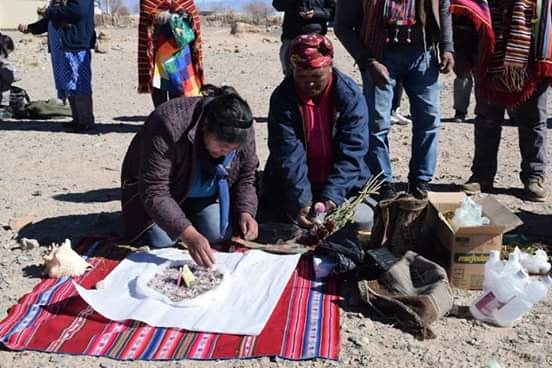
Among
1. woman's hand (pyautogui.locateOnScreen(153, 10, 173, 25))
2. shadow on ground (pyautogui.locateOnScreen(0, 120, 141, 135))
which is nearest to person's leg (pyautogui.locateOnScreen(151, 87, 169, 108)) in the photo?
woman's hand (pyautogui.locateOnScreen(153, 10, 173, 25))

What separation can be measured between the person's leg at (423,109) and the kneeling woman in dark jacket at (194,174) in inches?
51.4

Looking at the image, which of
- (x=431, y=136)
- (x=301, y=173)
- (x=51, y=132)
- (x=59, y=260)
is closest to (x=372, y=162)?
(x=431, y=136)

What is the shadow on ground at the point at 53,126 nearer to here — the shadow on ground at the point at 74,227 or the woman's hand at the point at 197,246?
the shadow on ground at the point at 74,227

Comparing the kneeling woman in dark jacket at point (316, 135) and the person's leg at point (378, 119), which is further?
the person's leg at point (378, 119)

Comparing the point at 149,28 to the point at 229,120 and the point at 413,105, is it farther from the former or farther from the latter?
the point at 229,120

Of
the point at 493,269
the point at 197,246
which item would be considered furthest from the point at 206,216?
the point at 493,269

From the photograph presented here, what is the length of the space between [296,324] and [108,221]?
183cm

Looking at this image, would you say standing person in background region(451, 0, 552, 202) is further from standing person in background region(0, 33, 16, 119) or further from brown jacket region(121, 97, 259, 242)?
standing person in background region(0, 33, 16, 119)

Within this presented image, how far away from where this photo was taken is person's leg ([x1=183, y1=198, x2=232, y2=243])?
389 centimetres

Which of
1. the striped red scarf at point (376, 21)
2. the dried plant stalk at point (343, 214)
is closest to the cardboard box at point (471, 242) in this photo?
the dried plant stalk at point (343, 214)

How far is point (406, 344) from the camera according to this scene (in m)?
3.04

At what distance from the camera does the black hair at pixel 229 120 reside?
→ 3.16 metres

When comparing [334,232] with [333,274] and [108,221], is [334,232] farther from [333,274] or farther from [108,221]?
[108,221]

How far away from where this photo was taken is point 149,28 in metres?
6.07
